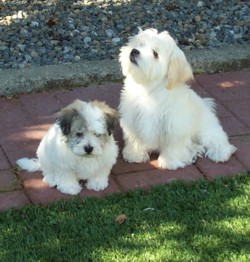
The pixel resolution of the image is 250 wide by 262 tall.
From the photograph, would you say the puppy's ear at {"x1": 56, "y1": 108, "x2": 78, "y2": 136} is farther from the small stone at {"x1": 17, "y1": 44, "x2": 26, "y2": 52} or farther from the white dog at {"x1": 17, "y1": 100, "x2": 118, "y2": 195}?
the small stone at {"x1": 17, "y1": 44, "x2": 26, "y2": 52}

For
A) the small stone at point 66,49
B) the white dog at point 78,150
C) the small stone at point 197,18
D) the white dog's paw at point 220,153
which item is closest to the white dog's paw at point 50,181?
the white dog at point 78,150

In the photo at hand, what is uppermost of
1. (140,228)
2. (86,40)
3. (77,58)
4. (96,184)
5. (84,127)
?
(84,127)

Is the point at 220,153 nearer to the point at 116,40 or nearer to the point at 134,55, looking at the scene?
the point at 134,55

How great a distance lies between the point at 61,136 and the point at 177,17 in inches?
152

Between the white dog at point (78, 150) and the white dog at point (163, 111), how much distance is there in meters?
0.43

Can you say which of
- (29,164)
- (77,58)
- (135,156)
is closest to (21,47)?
(77,58)

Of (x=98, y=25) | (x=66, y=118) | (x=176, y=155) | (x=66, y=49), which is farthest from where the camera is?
(x=98, y=25)

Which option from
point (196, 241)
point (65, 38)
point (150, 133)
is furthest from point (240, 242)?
point (65, 38)

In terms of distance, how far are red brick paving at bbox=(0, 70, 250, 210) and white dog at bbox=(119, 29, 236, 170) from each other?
127 mm

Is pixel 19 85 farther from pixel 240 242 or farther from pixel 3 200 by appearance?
pixel 240 242

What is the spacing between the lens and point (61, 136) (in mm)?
4926

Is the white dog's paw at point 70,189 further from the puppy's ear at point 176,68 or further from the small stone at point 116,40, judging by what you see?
the small stone at point 116,40

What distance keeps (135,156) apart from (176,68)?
92 centimetres

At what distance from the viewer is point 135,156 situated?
18.5 feet
